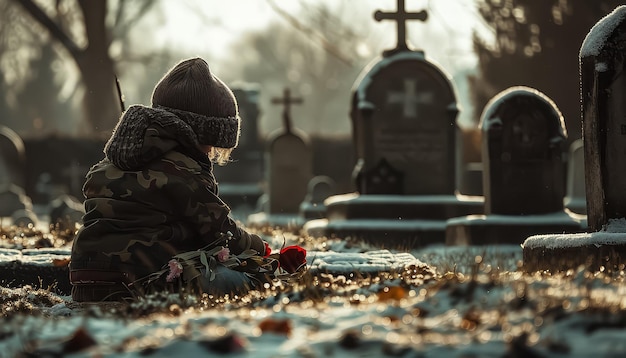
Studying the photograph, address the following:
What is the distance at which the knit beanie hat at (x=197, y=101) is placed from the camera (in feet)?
17.0

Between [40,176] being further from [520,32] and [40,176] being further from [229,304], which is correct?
[229,304]

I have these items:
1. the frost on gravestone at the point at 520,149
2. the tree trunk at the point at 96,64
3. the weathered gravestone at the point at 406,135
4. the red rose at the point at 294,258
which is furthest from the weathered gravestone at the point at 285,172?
the red rose at the point at 294,258

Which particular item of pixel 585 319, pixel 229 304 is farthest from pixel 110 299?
pixel 585 319

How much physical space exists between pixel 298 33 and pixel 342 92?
497 centimetres

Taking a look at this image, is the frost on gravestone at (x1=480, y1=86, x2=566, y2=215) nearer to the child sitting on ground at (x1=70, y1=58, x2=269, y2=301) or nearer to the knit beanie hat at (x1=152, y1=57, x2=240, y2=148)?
the knit beanie hat at (x1=152, y1=57, x2=240, y2=148)

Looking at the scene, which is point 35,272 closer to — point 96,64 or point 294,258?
point 294,258

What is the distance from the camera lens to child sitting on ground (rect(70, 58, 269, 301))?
16.1ft

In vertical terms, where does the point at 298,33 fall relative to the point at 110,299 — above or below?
above

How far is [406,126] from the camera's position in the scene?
14.3 m

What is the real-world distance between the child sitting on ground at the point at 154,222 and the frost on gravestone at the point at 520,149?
7.90 m

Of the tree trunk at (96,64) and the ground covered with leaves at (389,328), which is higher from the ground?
the tree trunk at (96,64)

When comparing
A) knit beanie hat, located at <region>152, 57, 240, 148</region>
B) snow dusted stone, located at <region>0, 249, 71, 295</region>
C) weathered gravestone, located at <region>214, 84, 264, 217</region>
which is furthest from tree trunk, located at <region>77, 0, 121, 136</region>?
knit beanie hat, located at <region>152, 57, 240, 148</region>

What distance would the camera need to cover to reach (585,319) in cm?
311

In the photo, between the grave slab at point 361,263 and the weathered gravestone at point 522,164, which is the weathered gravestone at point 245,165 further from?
the grave slab at point 361,263
